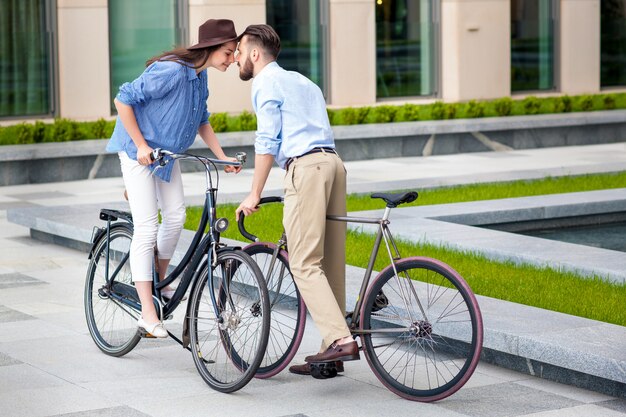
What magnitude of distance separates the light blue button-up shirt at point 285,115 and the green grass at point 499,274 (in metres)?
2.30

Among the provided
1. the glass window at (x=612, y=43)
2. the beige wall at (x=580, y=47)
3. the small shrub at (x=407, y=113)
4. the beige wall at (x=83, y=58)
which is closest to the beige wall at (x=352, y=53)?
the small shrub at (x=407, y=113)

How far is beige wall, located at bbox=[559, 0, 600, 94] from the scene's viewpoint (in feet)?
79.7

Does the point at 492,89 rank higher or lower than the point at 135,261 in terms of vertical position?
higher

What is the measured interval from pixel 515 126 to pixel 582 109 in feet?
9.67

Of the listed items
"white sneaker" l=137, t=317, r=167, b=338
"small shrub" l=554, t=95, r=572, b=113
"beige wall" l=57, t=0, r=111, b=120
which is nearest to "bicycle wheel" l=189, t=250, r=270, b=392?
"white sneaker" l=137, t=317, r=167, b=338

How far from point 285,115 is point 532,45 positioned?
60.6 ft

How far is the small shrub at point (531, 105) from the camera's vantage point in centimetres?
2188

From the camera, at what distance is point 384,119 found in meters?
20.5

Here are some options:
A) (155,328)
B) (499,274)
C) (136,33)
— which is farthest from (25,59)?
(155,328)

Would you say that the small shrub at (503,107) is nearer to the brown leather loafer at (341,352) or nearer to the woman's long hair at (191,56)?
the woman's long hair at (191,56)

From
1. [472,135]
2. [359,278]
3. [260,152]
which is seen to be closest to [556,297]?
[359,278]

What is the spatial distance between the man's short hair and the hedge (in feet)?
37.4

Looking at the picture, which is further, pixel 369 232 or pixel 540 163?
pixel 540 163

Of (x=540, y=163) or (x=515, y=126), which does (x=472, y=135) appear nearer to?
(x=515, y=126)
